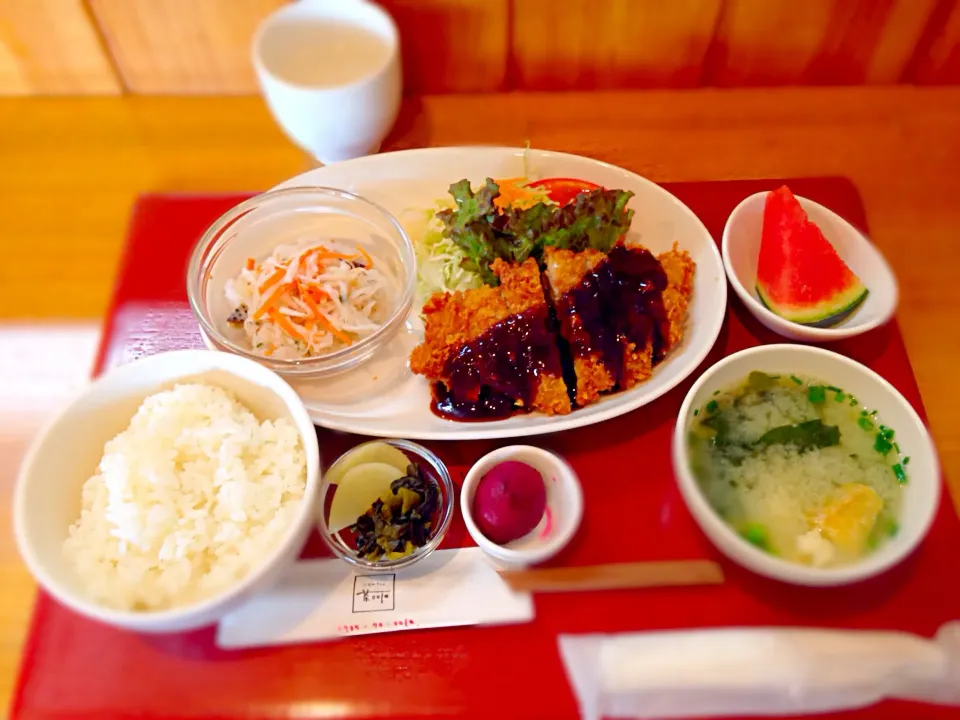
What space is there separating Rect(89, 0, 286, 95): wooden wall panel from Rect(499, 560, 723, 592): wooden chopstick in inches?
75.9

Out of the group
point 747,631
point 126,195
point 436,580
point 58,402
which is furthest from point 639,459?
point 126,195

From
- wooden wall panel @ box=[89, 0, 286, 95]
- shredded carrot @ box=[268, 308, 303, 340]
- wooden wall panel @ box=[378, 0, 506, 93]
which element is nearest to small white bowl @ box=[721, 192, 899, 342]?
wooden wall panel @ box=[378, 0, 506, 93]

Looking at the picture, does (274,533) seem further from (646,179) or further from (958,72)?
(958,72)

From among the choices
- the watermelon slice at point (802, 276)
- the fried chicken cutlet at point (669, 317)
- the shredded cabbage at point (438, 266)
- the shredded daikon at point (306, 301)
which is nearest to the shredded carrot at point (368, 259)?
the shredded daikon at point (306, 301)

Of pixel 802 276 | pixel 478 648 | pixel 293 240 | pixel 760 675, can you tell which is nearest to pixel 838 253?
pixel 802 276

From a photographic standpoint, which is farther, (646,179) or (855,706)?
(646,179)

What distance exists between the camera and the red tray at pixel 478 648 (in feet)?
4.49

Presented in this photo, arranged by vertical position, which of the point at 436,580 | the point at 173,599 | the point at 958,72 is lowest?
the point at 436,580

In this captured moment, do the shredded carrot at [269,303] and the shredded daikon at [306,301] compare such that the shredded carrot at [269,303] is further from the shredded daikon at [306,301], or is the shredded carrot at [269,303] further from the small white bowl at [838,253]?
the small white bowl at [838,253]

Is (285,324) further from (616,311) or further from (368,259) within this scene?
(616,311)

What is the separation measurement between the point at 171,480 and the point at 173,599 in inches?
9.4

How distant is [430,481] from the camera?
156 cm

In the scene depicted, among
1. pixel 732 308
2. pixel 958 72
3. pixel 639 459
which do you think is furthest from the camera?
pixel 958 72

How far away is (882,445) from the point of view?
1508 millimetres
